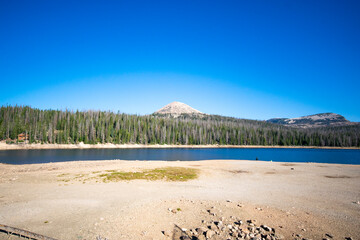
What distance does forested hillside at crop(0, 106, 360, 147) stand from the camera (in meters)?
97.6

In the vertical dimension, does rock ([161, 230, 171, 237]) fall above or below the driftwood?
below

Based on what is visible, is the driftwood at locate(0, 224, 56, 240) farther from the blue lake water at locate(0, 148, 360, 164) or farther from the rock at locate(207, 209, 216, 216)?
the blue lake water at locate(0, 148, 360, 164)

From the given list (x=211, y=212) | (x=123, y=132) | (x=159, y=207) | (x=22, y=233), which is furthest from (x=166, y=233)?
(x=123, y=132)

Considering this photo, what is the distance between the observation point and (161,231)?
979cm

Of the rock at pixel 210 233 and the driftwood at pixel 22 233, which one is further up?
the driftwood at pixel 22 233

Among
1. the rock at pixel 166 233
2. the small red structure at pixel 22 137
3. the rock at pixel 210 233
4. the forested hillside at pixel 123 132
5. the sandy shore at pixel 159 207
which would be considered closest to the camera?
the rock at pixel 210 233

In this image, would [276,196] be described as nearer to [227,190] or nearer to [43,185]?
[227,190]

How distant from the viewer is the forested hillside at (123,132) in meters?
97.6

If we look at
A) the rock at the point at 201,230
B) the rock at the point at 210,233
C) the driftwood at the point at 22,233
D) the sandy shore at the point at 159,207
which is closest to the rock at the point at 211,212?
the sandy shore at the point at 159,207

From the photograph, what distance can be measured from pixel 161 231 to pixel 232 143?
145825 millimetres

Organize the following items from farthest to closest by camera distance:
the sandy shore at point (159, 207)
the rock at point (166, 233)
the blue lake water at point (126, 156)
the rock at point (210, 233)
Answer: the blue lake water at point (126, 156)
the sandy shore at point (159, 207)
the rock at point (166, 233)
the rock at point (210, 233)

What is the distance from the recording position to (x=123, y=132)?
4646 inches

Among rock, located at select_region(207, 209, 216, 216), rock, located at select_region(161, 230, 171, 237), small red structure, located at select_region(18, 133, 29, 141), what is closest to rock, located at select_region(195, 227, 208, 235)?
rock, located at select_region(161, 230, 171, 237)

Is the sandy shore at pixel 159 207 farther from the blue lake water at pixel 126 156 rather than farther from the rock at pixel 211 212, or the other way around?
the blue lake water at pixel 126 156
